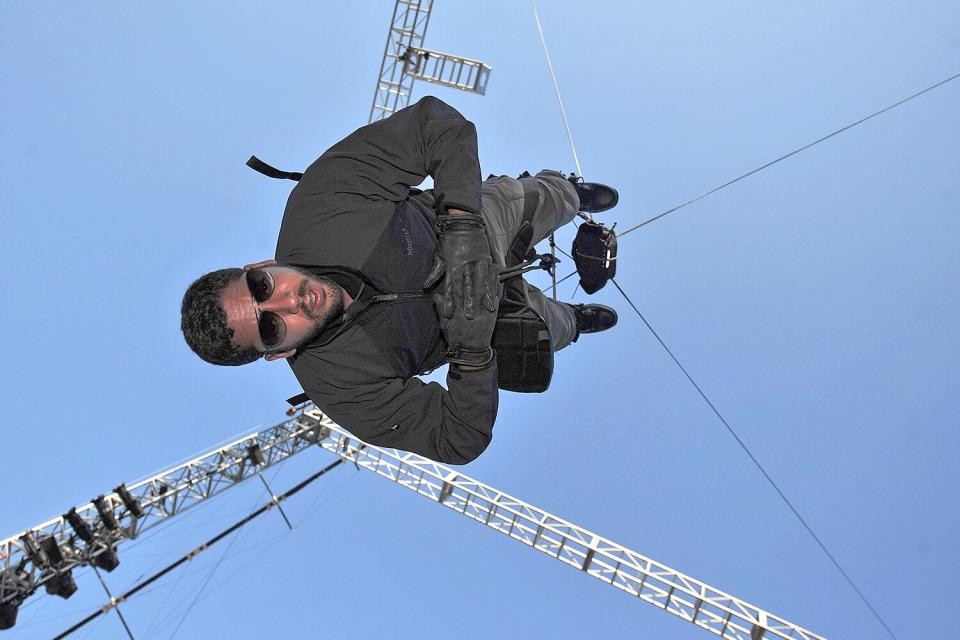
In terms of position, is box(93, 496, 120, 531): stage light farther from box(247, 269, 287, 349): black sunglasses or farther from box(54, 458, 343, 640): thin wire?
box(247, 269, 287, 349): black sunglasses

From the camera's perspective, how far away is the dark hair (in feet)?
8.96

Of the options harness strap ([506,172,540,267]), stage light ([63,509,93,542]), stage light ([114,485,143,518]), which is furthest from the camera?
stage light ([114,485,143,518])

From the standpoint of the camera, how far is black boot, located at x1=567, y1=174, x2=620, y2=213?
16.7 feet

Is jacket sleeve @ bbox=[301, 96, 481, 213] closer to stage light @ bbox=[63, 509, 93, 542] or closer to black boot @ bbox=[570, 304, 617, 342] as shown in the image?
black boot @ bbox=[570, 304, 617, 342]

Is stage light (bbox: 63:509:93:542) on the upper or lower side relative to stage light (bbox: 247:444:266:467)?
upper

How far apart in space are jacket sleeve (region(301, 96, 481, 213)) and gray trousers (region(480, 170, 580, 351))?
439 millimetres

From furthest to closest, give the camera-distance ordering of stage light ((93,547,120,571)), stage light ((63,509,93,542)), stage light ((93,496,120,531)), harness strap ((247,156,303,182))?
stage light ((93,496,120,531)), stage light ((93,547,120,571)), stage light ((63,509,93,542)), harness strap ((247,156,303,182))

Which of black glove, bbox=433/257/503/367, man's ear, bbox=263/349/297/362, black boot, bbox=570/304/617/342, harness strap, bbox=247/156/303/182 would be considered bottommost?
black boot, bbox=570/304/617/342

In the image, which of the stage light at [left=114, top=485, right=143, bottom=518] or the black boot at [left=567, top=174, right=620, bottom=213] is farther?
the stage light at [left=114, top=485, right=143, bottom=518]

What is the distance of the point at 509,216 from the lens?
3.84 meters

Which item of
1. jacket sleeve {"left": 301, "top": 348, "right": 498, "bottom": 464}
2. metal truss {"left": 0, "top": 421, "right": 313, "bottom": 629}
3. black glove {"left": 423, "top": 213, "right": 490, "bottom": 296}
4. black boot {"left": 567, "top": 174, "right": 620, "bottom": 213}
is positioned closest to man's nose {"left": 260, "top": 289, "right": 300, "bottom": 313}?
jacket sleeve {"left": 301, "top": 348, "right": 498, "bottom": 464}

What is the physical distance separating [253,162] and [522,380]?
186 centimetres

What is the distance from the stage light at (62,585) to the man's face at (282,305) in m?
6.72

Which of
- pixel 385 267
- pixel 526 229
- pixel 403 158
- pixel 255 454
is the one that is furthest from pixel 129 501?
pixel 403 158
